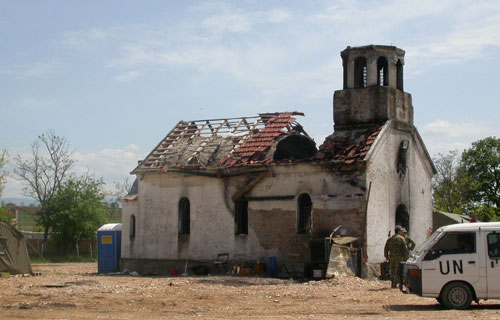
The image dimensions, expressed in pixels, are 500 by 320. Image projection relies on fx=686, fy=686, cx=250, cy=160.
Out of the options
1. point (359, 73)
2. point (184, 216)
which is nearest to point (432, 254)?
point (359, 73)

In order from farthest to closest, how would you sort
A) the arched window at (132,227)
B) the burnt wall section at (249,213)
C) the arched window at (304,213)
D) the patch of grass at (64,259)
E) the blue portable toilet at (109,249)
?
1. the patch of grass at (64,259)
2. the blue portable toilet at (109,249)
3. the arched window at (132,227)
4. the arched window at (304,213)
5. the burnt wall section at (249,213)

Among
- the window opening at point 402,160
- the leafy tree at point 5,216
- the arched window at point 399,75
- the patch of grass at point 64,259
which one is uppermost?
the arched window at point 399,75

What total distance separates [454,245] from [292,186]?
35.9 feet

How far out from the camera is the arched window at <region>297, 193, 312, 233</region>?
2539 centimetres

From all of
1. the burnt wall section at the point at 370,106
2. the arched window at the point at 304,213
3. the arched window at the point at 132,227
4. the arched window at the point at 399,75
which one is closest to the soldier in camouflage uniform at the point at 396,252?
the arched window at the point at 304,213

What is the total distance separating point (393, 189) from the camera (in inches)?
1025

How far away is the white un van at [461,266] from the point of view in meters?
14.4

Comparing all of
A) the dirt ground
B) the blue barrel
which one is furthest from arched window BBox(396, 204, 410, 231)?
the blue barrel

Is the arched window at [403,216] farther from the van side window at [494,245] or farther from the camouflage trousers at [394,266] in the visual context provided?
the van side window at [494,245]

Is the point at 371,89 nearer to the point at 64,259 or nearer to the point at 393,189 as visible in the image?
the point at 393,189

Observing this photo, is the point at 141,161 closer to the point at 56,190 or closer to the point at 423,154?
the point at 423,154

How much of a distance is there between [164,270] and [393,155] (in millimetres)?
10514

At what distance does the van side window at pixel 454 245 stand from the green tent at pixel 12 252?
1585 centimetres

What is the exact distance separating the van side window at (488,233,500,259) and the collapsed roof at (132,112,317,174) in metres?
12.6
